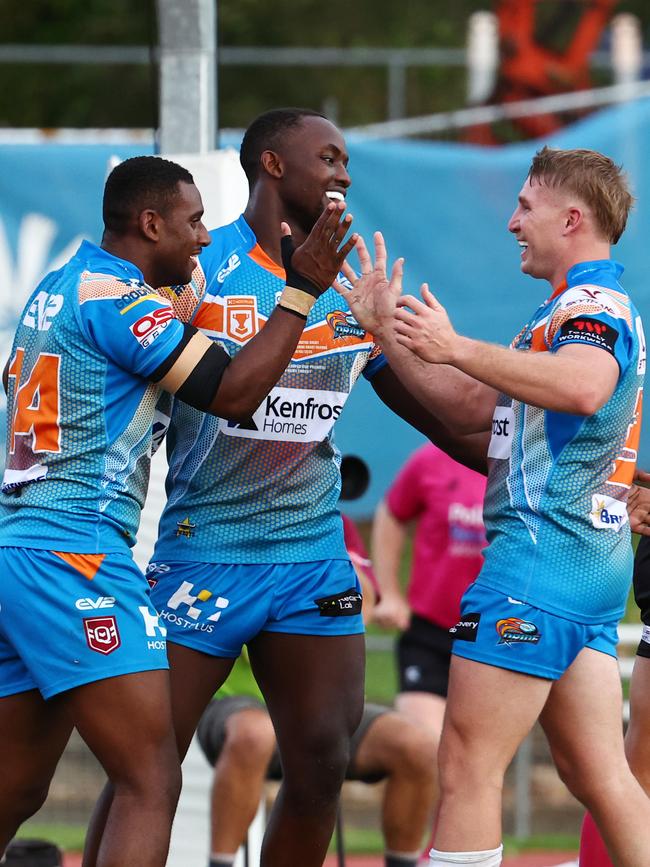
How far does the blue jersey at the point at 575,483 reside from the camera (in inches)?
159

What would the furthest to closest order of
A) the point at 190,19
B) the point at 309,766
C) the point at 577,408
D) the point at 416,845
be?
the point at 416,845 → the point at 190,19 → the point at 309,766 → the point at 577,408

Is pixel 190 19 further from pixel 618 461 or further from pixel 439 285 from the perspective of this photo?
pixel 439 285

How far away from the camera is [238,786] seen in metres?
5.84

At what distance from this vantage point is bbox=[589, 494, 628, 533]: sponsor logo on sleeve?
408 cm

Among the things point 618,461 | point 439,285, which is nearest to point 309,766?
point 618,461

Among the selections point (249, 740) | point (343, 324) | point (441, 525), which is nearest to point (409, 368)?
point (343, 324)

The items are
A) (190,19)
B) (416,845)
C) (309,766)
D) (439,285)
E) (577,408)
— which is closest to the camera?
(577,408)

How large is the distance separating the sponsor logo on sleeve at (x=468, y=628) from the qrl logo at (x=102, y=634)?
35.0 inches

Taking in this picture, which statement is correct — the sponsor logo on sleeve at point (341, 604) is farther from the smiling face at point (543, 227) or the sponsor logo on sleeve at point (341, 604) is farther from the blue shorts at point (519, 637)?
the smiling face at point (543, 227)

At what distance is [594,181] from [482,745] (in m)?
1.51

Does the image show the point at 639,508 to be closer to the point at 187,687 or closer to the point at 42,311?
the point at 187,687

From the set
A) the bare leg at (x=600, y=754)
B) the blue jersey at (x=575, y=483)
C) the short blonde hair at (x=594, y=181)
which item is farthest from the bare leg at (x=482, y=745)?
the short blonde hair at (x=594, y=181)

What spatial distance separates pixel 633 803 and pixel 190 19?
3149 mm

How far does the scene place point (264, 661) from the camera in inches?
175
